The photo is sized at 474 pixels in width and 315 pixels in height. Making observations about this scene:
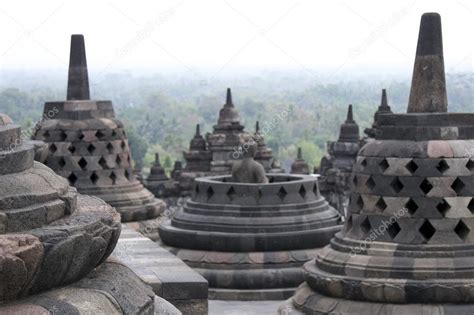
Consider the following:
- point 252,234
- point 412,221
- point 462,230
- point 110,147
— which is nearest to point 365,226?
point 412,221

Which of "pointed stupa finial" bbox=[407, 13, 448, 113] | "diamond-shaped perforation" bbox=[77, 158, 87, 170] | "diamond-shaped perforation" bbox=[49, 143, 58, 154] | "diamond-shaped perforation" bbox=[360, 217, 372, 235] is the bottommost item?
"diamond-shaped perforation" bbox=[77, 158, 87, 170]

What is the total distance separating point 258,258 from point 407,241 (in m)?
5.12

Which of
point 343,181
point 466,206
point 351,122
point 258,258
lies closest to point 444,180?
point 466,206

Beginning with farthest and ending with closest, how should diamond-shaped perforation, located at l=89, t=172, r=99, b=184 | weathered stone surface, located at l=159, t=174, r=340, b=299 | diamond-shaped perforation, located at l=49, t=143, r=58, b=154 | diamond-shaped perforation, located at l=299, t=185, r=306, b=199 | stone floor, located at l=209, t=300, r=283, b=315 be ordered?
diamond-shaped perforation, located at l=89, t=172, r=99, b=184, diamond-shaped perforation, located at l=49, t=143, r=58, b=154, diamond-shaped perforation, located at l=299, t=185, r=306, b=199, weathered stone surface, located at l=159, t=174, r=340, b=299, stone floor, located at l=209, t=300, r=283, b=315

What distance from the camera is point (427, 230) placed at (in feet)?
32.2

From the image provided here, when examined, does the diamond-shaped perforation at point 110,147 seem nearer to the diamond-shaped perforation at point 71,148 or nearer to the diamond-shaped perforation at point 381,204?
the diamond-shaped perforation at point 71,148

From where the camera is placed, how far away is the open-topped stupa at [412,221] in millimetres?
9508

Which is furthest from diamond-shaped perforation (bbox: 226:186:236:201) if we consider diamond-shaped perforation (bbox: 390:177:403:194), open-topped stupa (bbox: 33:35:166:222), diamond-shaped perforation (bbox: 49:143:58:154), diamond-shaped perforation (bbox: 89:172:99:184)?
diamond-shaped perforation (bbox: 390:177:403:194)

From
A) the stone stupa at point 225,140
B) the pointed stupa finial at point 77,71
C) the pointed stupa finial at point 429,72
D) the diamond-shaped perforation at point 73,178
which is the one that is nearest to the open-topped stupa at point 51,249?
the pointed stupa finial at point 429,72

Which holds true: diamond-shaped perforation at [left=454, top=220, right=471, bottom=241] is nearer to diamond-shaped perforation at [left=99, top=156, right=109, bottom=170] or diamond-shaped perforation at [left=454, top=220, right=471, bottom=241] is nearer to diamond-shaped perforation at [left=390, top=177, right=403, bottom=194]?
diamond-shaped perforation at [left=390, top=177, right=403, bottom=194]

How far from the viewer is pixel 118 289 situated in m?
3.74

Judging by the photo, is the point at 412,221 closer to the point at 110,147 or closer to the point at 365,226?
the point at 365,226

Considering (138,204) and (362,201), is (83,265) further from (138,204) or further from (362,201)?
(138,204)

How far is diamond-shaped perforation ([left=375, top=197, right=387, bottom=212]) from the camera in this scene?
32.7ft
